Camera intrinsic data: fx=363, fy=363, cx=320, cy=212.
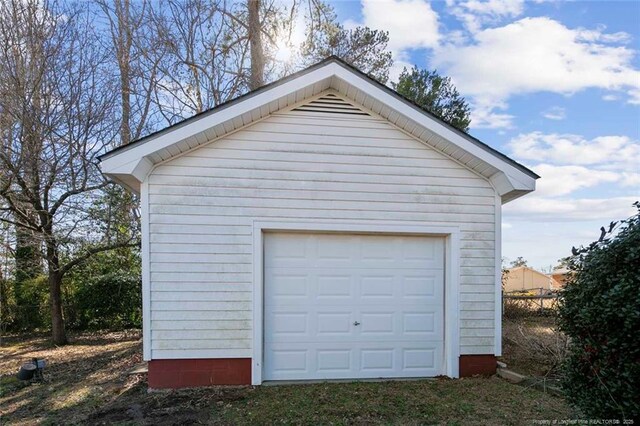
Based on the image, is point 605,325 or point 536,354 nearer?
point 605,325

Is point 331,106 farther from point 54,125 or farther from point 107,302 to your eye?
point 107,302

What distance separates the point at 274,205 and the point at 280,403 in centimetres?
278

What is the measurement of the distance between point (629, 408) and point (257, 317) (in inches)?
170

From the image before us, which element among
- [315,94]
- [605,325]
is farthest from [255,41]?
[605,325]

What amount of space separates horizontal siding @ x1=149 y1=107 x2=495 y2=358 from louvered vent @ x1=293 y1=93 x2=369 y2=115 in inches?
5.4

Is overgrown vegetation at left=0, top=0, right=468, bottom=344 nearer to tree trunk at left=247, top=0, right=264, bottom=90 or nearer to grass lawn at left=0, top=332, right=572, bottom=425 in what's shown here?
tree trunk at left=247, top=0, right=264, bottom=90

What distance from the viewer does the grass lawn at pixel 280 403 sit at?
4355mm

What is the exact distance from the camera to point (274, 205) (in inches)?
223

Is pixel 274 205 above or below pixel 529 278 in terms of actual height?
above

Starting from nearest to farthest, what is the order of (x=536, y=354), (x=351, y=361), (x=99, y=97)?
(x=351, y=361)
(x=536, y=354)
(x=99, y=97)

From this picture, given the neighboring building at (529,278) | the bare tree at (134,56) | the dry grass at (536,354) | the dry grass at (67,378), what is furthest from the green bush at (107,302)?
the neighboring building at (529,278)

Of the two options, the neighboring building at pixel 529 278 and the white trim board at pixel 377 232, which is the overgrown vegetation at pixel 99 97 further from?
the neighboring building at pixel 529 278

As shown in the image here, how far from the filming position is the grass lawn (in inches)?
171

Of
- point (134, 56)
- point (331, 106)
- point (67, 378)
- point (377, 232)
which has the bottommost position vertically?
point (67, 378)
